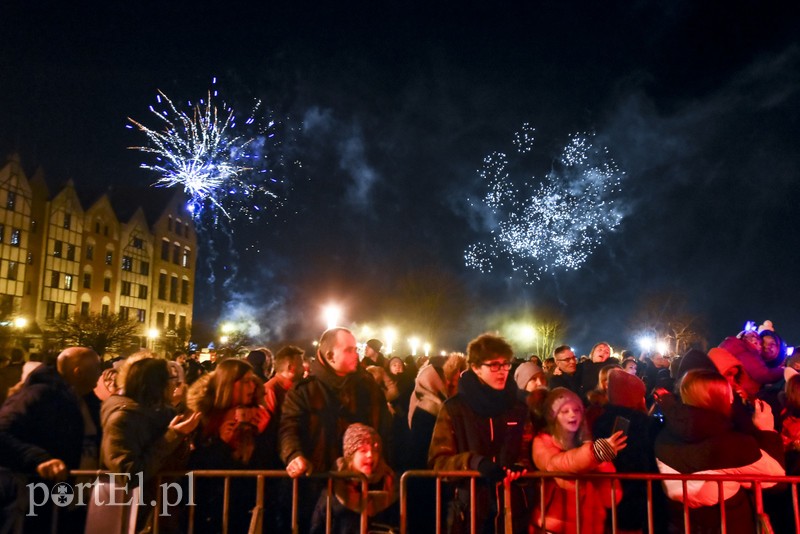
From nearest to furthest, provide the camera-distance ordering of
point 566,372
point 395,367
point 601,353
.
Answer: point 601,353, point 566,372, point 395,367

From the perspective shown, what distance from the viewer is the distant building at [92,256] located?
41719 mm

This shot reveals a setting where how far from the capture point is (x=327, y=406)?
489 cm

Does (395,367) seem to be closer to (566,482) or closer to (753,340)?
(753,340)

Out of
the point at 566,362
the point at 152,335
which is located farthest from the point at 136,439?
the point at 152,335

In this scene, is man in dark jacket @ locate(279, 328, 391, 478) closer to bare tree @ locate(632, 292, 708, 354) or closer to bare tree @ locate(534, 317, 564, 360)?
bare tree @ locate(632, 292, 708, 354)

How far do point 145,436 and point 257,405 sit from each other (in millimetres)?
862

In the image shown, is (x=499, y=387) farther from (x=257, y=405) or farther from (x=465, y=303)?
(x=465, y=303)

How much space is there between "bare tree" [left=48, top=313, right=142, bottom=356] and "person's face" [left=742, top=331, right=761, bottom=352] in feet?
111

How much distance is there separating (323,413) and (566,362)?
5657 millimetres

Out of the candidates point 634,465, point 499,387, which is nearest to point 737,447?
point 634,465

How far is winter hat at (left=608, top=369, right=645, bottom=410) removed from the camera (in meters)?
5.07

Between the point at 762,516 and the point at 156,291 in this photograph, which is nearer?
the point at 762,516

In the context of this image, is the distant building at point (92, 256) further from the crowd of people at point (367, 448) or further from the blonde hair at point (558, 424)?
the blonde hair at point (558, 424)

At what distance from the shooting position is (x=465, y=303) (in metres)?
60.1
